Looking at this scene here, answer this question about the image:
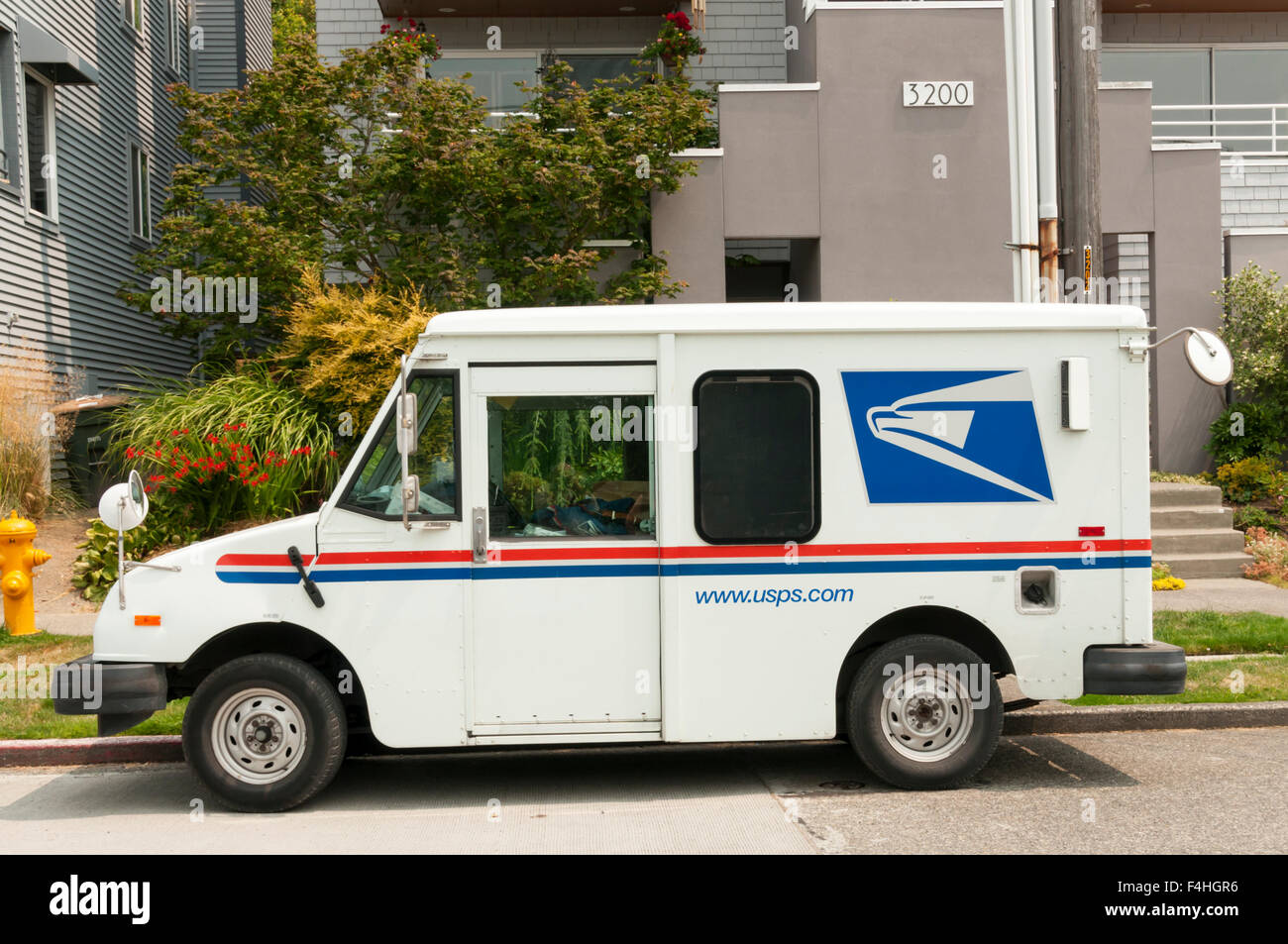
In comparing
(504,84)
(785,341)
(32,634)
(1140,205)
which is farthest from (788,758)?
(504,84)

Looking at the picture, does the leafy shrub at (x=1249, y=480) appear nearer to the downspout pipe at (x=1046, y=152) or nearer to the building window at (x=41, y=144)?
the downspout pipe at (x=1046, y=152)

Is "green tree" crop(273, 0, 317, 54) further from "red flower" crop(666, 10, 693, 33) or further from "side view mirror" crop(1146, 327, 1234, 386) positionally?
"side view mirror" crop(1146, 327, 1234, 386)

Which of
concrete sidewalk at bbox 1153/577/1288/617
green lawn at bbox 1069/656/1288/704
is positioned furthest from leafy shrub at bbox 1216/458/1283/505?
green lawn at bbox 1069/656/1288/704

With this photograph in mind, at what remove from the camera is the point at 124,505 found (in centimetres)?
640

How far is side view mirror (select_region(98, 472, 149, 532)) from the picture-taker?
21.0 feet

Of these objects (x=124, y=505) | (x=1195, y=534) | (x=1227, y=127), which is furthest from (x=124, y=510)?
(x=1227, y=127)

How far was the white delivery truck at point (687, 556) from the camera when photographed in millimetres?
6477

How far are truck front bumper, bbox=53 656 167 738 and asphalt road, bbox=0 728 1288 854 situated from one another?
0.60m

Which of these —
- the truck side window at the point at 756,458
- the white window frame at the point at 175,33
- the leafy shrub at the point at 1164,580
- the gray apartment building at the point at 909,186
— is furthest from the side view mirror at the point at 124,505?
the white window frame at the point at 175,33

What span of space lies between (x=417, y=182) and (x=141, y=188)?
28.7 feet

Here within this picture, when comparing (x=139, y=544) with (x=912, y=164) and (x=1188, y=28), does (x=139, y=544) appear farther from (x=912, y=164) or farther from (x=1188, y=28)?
(x=1188, y=28)

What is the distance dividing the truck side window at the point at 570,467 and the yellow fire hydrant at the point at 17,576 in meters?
6.05

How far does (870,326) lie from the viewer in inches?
263

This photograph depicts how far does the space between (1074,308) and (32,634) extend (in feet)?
28.5
